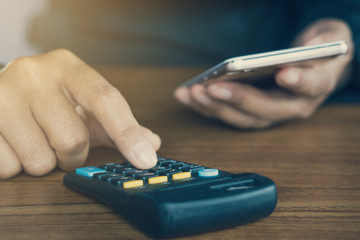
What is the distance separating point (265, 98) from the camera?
0.74 m

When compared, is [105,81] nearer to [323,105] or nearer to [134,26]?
[323,105]

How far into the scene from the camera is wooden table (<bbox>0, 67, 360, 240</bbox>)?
12.2 inches

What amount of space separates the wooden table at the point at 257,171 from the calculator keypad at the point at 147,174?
2 cm

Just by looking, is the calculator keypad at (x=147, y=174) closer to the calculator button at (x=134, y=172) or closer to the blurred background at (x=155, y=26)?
the calculator button at (x=134, y=172)

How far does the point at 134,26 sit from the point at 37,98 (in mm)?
1048

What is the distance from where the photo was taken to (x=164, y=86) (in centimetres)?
121

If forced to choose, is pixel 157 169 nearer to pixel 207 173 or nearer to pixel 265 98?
pixel 207 173

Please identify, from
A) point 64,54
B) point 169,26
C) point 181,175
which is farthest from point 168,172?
point 169,26

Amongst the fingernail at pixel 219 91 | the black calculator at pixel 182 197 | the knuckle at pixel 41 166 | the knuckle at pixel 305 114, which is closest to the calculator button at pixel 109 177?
the black calculator at pixel 182 197

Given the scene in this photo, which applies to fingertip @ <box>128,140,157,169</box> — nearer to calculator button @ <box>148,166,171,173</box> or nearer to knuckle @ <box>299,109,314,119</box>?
calculator button @ <box>148,166,171,173</box>

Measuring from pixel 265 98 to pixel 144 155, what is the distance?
0.39 metres

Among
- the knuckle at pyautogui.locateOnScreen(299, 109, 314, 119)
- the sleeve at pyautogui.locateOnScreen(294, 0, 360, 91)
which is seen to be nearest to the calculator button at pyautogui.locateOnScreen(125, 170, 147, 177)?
the knuckle at pyautogui.locateOnScreen(299, 109, 314, 119)

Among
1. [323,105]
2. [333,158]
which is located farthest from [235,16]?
[333,158]

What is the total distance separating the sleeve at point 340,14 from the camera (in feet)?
3.29
